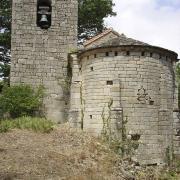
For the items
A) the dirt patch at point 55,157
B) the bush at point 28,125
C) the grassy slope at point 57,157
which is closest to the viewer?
the dirt patch at point 55,157

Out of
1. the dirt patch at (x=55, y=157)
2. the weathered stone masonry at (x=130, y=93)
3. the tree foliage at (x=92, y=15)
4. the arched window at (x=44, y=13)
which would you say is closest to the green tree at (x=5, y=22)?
the tree foliage at (x=92, y=15)

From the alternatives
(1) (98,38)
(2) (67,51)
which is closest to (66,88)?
(2) (67,51)

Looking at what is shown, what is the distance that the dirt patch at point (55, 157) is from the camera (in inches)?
517

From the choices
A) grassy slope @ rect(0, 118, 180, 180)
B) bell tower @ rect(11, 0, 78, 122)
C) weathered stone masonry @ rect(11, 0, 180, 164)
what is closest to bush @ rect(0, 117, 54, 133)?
grassy slope @ rect(0, 118, 180, 180)

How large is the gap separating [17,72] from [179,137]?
26.0 ft

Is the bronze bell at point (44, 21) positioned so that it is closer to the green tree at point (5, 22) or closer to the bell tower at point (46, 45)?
the bell tower at point (46, 45)

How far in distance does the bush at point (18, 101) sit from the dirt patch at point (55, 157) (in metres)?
2.54

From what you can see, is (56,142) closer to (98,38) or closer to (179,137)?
(179,137)

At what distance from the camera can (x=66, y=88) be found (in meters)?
20.6

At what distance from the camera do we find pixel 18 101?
63.6 feet

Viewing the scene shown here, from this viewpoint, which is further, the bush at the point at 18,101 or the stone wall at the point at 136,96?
the bush at the point at 18,101

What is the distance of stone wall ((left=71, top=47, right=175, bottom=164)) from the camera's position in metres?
16.9

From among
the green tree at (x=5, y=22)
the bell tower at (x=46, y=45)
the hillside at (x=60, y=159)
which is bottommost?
the hillside at (x=60, y=159)

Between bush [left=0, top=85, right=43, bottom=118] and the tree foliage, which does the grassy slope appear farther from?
the tree foliage
